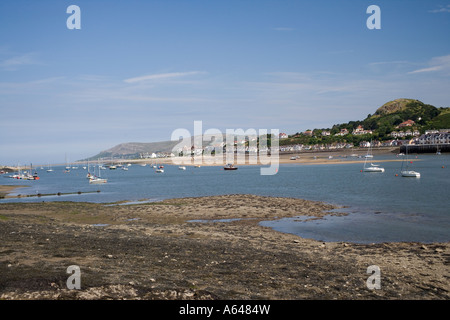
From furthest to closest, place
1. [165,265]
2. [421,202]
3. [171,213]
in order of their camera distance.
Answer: [421,202] → [171,213] → [165,265]

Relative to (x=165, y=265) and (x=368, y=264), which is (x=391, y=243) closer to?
(x=368, y=264)

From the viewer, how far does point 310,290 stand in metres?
12.5

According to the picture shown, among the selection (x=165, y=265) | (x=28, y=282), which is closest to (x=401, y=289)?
(x=165, y=265)

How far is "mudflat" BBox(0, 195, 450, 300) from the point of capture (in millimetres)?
11328

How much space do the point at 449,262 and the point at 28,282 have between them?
690 inches

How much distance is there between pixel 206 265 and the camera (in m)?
15.3

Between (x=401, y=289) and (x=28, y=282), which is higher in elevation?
(x=28, y=282)

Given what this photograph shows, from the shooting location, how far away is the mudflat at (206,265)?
446 inches
